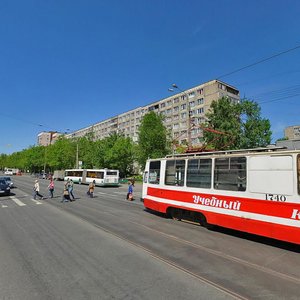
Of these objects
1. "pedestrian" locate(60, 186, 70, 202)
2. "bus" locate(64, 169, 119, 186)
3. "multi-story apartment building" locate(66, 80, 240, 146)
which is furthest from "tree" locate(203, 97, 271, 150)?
"pedestrian" locate(60, 186, 70, 202)

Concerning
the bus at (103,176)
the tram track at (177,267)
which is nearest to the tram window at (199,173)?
the tram track at (177,267)

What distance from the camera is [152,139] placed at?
175 ft

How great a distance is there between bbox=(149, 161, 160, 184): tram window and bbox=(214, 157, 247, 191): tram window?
368 cm

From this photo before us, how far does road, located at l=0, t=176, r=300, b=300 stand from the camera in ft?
15.5

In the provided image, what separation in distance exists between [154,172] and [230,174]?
184 inches

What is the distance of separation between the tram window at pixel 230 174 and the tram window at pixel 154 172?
3.68 metres

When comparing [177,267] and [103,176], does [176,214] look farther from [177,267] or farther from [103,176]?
[103,176]

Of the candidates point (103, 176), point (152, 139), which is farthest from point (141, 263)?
point (152, 139)

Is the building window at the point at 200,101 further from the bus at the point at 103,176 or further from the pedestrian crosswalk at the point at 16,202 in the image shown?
the pedestrian crosswalk at the point at 16,202

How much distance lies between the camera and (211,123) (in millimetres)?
42406

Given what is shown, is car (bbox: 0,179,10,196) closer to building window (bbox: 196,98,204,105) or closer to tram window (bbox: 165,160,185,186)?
tram window (bbox: 165,160,185,186)

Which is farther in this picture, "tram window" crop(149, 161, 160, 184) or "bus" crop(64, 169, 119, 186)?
"bus" crop(64, 169, 119, 186)

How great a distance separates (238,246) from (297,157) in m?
2.97

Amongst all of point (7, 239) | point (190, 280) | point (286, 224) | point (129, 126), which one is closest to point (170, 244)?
point (190, 280)
